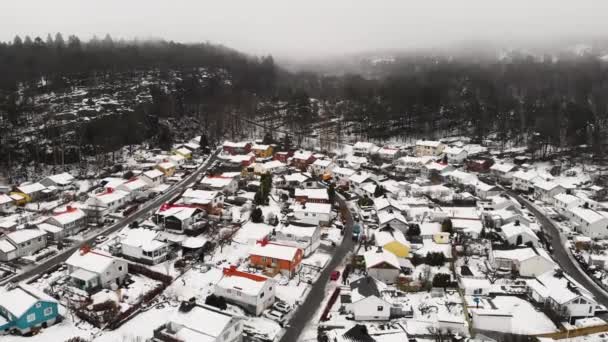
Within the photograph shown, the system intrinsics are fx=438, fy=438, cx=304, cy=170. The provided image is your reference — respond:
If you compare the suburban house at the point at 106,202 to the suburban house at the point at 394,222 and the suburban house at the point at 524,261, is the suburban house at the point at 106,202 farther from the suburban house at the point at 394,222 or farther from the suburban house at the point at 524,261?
the suburban house at the point at 524,261

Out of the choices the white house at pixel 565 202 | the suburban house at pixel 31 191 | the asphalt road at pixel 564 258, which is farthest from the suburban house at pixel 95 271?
the white house at pixel 565 202

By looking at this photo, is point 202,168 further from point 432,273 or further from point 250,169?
point 432,273

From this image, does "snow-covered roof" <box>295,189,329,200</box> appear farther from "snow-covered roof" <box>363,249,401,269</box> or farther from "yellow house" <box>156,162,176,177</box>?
"yellow house" <box>156,162,176,177</box>

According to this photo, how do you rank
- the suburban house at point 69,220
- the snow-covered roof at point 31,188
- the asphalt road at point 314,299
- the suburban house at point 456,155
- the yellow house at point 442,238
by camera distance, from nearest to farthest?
the asphalt road at point 314,299 → the yellow house at point 442,238 → the suburban house at point 69,220 → the snow-covered roof at point 31,188 → the suburban house at point 456,155

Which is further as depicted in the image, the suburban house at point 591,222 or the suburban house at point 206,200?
the suburban house at point 206,200

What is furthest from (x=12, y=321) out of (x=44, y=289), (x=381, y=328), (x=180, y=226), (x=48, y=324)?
(x=381, y=328)

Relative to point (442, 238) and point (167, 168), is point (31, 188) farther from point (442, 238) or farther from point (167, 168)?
point (442, 238)
